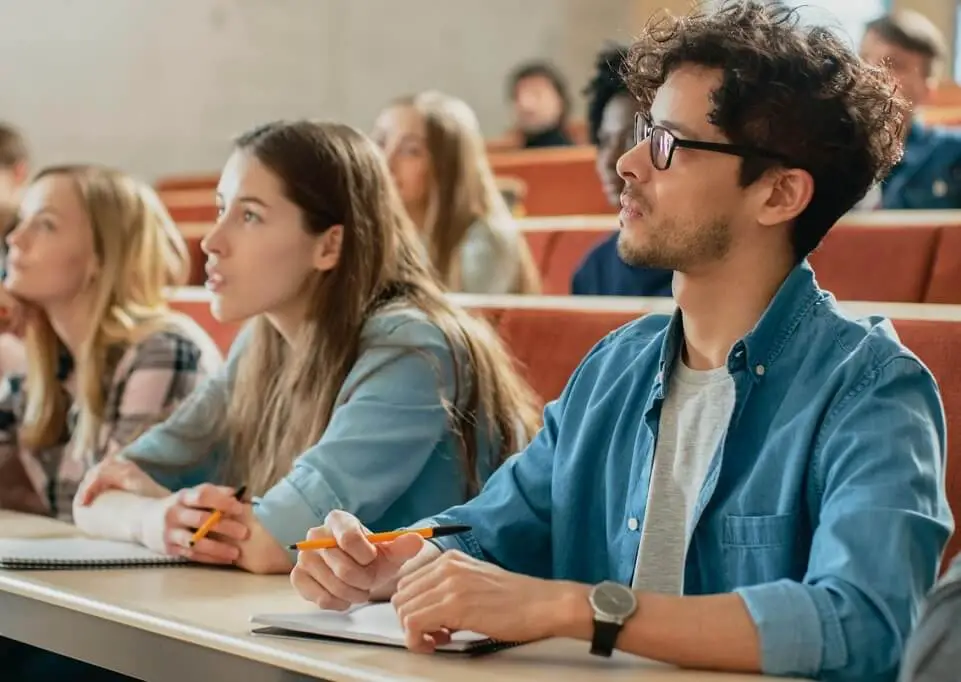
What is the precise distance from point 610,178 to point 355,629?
1756mm

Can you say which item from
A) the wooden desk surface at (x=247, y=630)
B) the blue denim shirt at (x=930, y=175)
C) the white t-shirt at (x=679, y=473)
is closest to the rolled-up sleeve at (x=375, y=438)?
the wooden desk surface at (x=247, y=630)

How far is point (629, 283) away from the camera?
307cm

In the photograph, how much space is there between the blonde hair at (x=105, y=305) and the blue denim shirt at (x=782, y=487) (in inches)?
40.5

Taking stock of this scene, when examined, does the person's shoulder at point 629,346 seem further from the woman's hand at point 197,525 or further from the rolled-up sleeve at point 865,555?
the woman's hand at point 197,525

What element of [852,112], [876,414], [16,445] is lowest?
[16,445]

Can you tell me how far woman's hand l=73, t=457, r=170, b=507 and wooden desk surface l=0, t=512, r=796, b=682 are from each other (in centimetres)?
28

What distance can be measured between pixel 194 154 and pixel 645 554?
5.45 meters

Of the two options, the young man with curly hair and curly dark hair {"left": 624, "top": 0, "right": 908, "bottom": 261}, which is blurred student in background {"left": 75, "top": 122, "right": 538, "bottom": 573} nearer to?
the young man with curly hair

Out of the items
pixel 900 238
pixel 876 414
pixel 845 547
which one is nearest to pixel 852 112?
pixel 876 414

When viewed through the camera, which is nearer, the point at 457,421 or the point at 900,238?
the point at 457,421

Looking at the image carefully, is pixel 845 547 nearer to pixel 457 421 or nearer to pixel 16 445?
pixel 457 421

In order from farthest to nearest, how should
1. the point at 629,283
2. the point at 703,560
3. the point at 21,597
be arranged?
the point at 629,283, the point at 21,597, the point at 703,560

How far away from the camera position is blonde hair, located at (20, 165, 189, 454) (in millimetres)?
2451

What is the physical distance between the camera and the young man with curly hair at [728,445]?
1217 mm
